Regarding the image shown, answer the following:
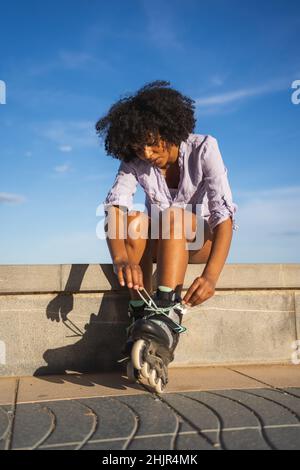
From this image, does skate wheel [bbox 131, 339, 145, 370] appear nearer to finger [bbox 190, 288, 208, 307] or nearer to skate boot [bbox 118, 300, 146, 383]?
skate boot [bbox 118, 300, 146, 383]

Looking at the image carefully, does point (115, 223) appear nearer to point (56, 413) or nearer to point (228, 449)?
point (56, 413)

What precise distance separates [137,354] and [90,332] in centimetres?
94

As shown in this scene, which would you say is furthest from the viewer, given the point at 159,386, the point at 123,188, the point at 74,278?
the point at 74,278

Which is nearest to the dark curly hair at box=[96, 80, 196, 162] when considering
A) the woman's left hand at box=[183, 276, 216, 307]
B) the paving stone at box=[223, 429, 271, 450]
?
the woman's left hand at box=[183, 276, 216, 307]

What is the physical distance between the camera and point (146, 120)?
8.48 ft

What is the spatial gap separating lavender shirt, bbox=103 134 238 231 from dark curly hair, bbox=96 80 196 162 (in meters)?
0.08

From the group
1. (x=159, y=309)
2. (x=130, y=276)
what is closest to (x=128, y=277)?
(x=130, y=276)

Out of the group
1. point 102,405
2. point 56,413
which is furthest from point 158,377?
point 56,413

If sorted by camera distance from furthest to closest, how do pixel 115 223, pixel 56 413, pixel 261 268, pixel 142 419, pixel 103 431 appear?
pixel 261 268 → pixel 115 223 → pixel 56 413 → pixel 142 419 → pixel 103 431

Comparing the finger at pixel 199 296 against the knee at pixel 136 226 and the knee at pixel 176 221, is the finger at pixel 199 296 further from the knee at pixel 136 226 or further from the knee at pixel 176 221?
the knee at pixel 136 226

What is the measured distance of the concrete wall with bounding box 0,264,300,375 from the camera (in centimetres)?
291

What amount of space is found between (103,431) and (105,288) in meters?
1.27

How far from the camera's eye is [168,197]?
9.31 feet

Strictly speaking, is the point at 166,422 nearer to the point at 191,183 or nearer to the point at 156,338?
the point at 156,338
